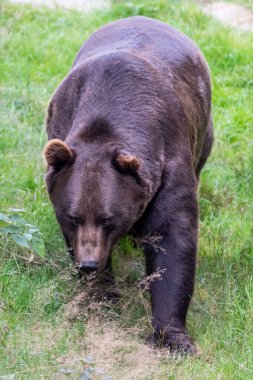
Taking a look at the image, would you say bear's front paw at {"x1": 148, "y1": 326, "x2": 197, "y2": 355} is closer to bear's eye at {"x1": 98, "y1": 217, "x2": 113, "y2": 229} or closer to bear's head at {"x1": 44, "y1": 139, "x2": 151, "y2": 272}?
bear's head at {"x1": 44, "y1": 139, "x2": 151, "y2": 272}

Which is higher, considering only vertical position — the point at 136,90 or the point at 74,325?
the point at 136,90

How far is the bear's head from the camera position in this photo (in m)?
5.47

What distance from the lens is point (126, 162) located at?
18.0 ft

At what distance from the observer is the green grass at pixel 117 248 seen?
5152mm

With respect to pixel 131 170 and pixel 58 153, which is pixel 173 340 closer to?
pixel 131 170

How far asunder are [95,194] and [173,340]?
98 centimetres

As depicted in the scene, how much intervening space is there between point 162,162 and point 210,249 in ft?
4.19

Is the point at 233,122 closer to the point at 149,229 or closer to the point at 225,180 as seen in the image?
the point at 225,180

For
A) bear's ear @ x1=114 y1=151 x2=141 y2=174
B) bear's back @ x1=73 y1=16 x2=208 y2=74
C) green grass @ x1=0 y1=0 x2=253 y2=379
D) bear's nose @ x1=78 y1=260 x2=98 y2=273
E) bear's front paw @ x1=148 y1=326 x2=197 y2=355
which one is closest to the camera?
green grass @ x1=0 y1=0 x2=253 y2=379

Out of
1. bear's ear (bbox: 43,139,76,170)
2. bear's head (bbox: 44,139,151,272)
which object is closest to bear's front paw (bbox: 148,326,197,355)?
bear's head (bbox: 44,139,151,272)

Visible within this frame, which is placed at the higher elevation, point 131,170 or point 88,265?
point 131,170

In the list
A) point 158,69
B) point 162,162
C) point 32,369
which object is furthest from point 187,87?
point 32,369

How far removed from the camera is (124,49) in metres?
6.21

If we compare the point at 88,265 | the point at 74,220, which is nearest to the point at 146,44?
the point at 74,220
